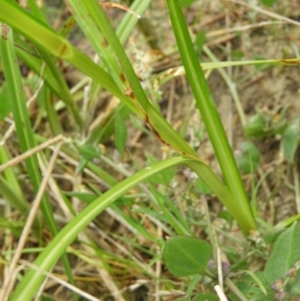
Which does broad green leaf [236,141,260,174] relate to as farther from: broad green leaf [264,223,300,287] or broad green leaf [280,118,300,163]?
broad green leaf [264,223,300,287]

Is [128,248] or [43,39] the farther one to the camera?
[128,248]

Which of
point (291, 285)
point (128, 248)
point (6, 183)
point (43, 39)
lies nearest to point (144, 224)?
point (128, 248)

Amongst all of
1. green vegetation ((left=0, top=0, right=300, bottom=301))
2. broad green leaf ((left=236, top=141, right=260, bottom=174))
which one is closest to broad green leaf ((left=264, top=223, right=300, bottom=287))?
green vegetation ((left=0, top=0, right=300, bottom=301))

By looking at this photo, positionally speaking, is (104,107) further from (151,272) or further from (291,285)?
(291,285)

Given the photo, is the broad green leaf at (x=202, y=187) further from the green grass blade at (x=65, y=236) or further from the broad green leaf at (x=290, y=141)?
the broad green leaf at (x=290, y=141)

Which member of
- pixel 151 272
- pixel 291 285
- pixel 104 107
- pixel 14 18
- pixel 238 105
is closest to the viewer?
pixel 14 18

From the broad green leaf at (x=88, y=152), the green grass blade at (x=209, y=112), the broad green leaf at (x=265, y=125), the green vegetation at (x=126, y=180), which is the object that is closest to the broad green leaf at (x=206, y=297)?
the green vegetation at (x=126, y=180)
